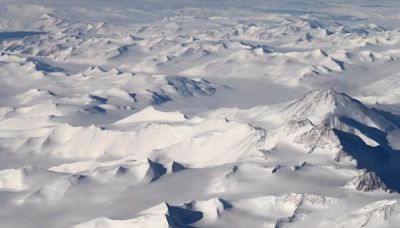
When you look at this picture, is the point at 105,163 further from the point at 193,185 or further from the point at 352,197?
the point at 352,197

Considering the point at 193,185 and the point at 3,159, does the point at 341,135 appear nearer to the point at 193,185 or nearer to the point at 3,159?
the point at 193,185

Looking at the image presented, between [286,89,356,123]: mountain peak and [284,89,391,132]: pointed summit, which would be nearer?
[284,89,391,132]: pointed summit

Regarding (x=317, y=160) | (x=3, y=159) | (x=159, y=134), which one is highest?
(x=317, y=160)

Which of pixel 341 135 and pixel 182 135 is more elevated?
pixel 341 135

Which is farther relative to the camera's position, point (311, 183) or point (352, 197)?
point (311, 183)

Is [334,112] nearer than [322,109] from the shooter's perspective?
Yes

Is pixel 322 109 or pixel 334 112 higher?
pixel 334 112

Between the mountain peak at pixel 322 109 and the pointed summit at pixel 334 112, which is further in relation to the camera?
the mountain peak at pixel 322 109

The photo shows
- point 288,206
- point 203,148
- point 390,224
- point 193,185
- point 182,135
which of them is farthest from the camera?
point 182,135

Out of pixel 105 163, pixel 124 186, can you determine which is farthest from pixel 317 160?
pixel 105 163

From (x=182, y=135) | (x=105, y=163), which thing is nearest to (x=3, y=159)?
(x=105, y=163)

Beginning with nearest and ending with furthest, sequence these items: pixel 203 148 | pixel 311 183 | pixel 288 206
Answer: pixel 288 206 < pixel 311 183 < pixel 203 148
